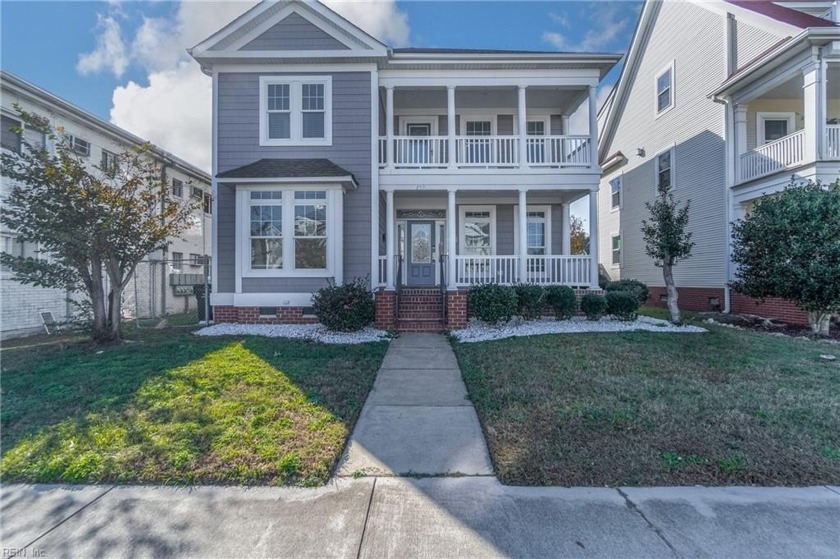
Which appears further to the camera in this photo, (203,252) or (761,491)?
(203,252)

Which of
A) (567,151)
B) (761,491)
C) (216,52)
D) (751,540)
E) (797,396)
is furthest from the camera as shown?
(567,151)

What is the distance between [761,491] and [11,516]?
17.9 ft

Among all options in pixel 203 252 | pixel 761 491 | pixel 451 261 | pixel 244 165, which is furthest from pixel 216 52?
pixel 761 491

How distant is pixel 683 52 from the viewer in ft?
48.1

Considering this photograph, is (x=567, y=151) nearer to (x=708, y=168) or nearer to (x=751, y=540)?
(x=708, y=168)

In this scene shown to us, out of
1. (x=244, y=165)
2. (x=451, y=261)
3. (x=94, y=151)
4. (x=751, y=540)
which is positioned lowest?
(x=751, y=540)

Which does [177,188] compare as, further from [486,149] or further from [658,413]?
[658,413]

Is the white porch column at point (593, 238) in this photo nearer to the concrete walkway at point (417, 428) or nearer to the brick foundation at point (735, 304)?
the brick foundation at point (735, 304)

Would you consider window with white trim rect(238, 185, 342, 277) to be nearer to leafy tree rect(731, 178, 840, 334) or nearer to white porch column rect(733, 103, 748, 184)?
leafy tree rect(731, 178, 840, 334)

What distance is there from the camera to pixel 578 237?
31188 millimetres

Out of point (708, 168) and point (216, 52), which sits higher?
point (216, 52)

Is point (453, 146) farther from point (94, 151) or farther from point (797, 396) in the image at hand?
point (94, 151)

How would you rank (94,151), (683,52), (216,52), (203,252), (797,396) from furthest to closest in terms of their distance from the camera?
(203,252) < (683,52) < (94,151) < (216,52) < (797,396)

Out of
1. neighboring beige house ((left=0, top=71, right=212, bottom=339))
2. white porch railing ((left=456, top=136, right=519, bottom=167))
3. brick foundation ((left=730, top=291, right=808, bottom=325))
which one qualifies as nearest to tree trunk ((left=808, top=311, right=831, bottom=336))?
brick foundation ((left=730, top=291, right=808, bottom=325))
